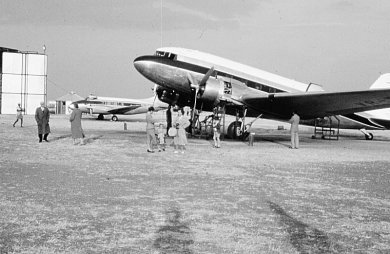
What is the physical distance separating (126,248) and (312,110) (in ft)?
54.3

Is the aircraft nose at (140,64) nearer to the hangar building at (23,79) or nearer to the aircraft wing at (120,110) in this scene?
the aircraft wing at (120,110)

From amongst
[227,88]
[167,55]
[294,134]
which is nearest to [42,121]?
[167,55]

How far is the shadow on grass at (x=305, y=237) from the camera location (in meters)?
4.27

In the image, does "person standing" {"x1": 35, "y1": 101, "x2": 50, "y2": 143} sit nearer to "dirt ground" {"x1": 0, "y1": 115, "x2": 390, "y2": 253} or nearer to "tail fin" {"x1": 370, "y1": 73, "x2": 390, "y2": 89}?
"dirt ground" {"x1": 0, "y1": 115, "x2": 390, "y2": 253}

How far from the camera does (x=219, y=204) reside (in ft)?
20.3

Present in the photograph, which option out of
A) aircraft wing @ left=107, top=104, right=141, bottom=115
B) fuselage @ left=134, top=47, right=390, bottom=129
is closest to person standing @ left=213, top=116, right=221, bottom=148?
Answer: fuselage @ left=134, top=47, right=390, bottom=129

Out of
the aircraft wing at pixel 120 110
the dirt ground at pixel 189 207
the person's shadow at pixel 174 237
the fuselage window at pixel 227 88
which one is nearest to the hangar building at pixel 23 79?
the aircraft wing at pixel 120 110

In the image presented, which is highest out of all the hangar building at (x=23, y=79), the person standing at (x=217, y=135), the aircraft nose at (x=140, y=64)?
the hangar building at (x=23, y=79)

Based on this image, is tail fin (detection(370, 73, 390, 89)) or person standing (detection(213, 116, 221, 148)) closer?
person standing (detection(213, 116, 221, 148))

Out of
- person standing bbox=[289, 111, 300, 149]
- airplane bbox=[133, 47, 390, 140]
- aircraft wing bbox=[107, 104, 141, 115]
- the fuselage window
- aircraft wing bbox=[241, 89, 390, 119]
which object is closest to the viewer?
aircraft wing bbox=[241, 89, 390, 119]

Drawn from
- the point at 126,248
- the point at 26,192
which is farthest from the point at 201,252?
the point at 26,192

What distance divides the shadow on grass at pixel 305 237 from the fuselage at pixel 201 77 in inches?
470

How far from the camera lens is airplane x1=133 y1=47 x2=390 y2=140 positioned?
664 inches

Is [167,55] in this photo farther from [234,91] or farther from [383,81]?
[383,81]
